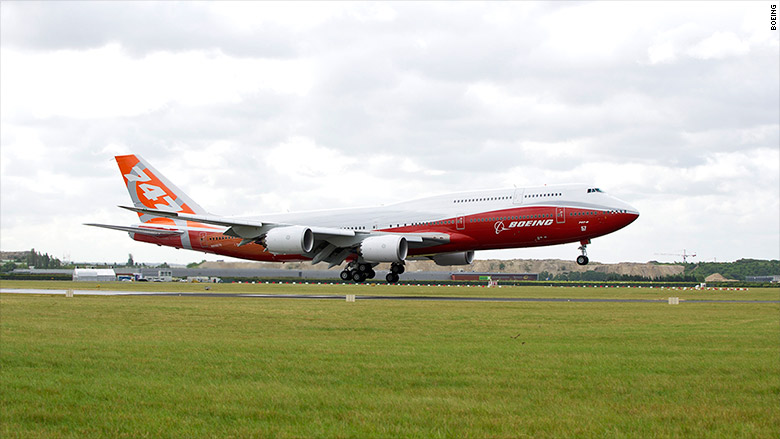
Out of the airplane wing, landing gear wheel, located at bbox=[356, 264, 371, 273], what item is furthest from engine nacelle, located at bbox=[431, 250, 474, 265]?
the airplane wing

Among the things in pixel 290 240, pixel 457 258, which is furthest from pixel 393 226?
pixel 290 240

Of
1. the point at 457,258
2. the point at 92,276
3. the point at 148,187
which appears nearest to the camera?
the point at 457,258

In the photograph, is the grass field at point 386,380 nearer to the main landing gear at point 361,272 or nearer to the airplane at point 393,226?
the airplane at point 393,226

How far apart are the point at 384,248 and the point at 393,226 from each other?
526cm

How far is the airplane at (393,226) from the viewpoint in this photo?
153 feet

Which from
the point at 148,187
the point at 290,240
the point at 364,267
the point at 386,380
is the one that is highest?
the point at 148,187

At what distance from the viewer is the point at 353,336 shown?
2122cm

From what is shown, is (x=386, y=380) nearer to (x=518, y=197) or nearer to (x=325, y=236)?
(x=518, y=197)

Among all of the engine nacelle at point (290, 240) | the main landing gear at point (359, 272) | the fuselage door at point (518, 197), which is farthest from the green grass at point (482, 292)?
the fuselage door at point (518, 197)

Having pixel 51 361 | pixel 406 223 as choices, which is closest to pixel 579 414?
pixel 51 361

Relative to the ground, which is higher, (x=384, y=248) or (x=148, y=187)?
(x=148, y=187)

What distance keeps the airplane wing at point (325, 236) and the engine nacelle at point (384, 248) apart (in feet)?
3.05

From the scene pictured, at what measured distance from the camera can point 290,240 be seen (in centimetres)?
4912

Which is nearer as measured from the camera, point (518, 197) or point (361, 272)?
point (518, 197)
